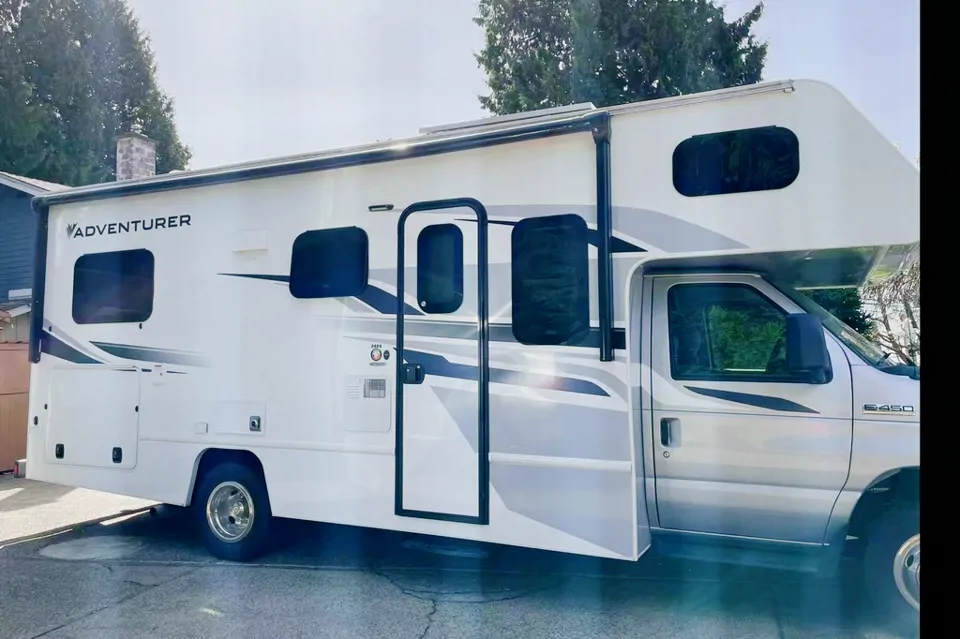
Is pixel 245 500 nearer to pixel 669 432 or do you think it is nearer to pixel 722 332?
pixel 669 432

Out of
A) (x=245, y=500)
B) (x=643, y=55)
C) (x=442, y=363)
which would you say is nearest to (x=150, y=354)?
(x=245, y=500)

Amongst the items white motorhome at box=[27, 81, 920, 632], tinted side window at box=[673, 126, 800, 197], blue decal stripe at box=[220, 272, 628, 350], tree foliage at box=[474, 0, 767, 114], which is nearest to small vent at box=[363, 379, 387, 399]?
white motorhome at box=[27, 81, 920, 632]

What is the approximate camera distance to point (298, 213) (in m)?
5.49

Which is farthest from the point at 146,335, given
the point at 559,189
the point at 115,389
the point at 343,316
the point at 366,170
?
the point at 559,189

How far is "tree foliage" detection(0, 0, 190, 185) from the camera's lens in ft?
82.3

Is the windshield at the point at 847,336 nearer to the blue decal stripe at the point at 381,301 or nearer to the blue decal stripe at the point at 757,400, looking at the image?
the blue decal stripe at the point at 757,400

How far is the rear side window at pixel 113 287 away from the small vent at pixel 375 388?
2142 millimetres

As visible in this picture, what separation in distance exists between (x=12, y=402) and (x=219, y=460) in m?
5.92

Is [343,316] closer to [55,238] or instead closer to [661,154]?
[661,154]

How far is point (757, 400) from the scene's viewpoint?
4.41m

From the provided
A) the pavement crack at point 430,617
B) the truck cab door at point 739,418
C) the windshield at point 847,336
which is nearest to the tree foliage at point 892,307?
the windshield at point 847,336
